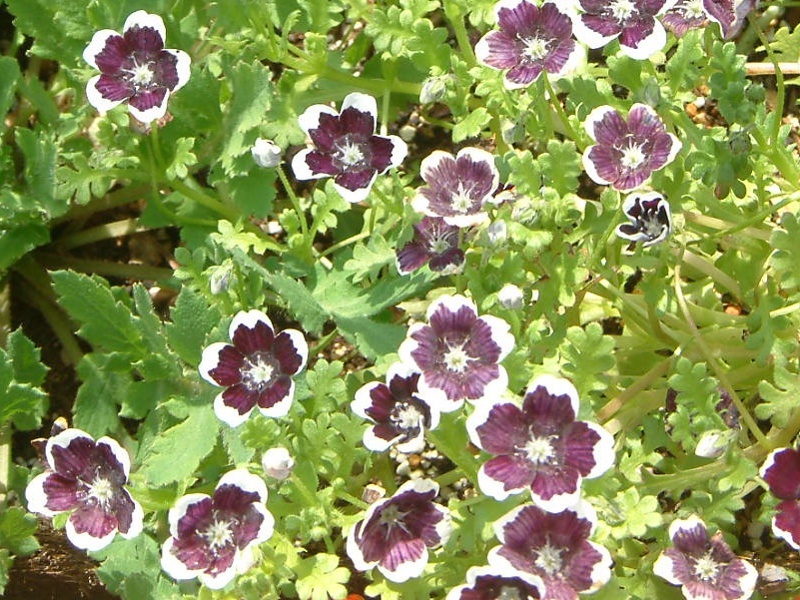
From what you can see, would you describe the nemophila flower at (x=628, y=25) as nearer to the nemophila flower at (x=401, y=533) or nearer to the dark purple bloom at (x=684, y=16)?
the dark purple bloom at (x=684, y=16)

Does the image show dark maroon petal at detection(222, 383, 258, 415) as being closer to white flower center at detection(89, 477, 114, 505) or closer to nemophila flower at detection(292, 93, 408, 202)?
white flower center at detection(89, 477, 114, 505)

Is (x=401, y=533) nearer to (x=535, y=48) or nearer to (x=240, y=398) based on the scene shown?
(x=240, y=398)

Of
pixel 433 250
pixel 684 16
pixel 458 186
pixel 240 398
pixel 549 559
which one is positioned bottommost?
pixel 549 559

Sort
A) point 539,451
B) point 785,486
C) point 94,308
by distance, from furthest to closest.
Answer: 1. point 94,308
2. point 785,486
3. point 539,451

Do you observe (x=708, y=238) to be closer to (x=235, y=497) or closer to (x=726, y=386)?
(x=726, y=386)

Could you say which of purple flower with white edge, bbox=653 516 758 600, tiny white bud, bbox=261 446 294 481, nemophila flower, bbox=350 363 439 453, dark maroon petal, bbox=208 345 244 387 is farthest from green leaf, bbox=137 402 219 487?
purple flower with white edge, bbox=653 516 758 600

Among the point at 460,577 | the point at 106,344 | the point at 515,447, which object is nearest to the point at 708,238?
the point at 515,447

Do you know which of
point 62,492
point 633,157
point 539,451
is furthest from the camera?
point 62,492

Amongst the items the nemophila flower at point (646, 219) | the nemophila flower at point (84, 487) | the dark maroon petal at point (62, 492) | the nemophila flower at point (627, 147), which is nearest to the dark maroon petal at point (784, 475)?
the nemophila flower at point (646, 219)

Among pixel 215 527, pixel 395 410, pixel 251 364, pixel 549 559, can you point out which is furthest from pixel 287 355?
pixel 549 559
